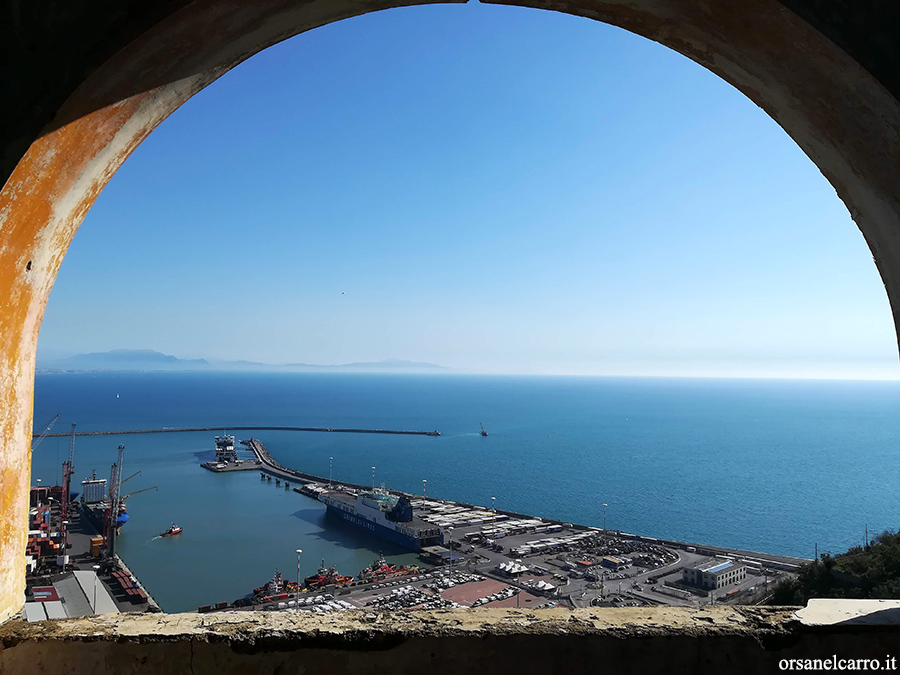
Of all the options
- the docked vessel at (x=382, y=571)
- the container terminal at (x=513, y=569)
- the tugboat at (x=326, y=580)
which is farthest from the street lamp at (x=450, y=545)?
the tugboat at (x=326, y=580)

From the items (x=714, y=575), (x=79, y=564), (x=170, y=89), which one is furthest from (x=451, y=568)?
(x=170, y=89)

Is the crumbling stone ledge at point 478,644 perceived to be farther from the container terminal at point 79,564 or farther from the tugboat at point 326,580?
the tugboat at point 326,580

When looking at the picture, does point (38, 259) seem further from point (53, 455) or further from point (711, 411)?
point (711, 411)

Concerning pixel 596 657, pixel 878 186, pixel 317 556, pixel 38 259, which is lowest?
pixel 317 556

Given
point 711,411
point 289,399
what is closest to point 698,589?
point 711,411

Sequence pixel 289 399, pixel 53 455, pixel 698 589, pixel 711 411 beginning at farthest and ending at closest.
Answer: pixel 289 399 < pixel 711 411 < pixel 53 455 < pixel 698 589

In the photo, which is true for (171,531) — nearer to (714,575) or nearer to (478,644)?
(714,575)
